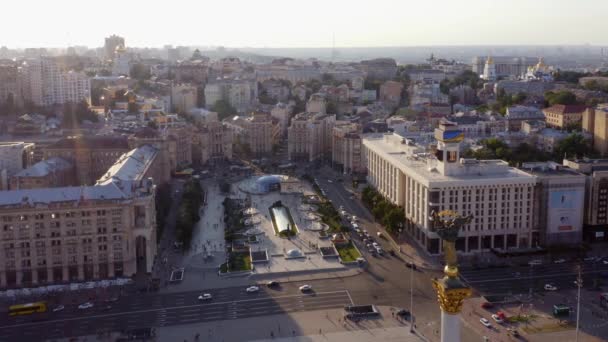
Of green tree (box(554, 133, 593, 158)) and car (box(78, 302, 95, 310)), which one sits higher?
green tree (box(554, 133, 593, 158))

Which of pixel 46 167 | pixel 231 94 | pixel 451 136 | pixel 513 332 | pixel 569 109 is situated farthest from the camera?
pixel 231 94

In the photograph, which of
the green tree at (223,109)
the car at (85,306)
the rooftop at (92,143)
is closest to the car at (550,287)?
the car at (85,306)

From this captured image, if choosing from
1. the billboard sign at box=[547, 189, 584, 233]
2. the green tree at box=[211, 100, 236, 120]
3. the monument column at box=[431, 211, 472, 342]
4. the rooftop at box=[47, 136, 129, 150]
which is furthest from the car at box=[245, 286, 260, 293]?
the green tree at box=[211, 100, 236, 120]

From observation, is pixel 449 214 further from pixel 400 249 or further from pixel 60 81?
pixel 60 81

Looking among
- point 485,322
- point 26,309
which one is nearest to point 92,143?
point 26,309

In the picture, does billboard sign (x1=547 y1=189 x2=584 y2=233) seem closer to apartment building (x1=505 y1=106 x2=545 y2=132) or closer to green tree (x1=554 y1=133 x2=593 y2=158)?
green tree (x1=554 y1=133 x2=593 y2=158)

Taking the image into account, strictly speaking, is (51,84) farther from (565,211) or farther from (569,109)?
(565,211)

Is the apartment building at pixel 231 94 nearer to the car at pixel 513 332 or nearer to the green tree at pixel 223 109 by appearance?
the green tree at pixel 223 109
